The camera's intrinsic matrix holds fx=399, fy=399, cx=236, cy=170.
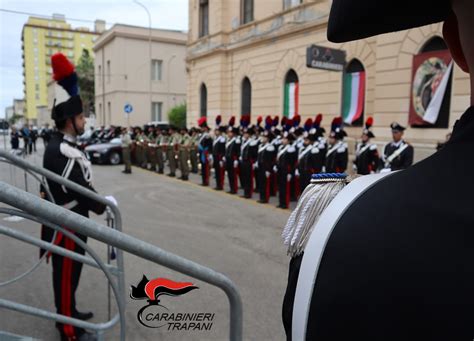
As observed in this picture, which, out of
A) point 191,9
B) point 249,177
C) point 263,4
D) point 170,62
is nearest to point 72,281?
point 249,177

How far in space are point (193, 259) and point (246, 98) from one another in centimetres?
1533

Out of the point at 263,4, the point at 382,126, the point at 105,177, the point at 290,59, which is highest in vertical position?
the point at 263,4

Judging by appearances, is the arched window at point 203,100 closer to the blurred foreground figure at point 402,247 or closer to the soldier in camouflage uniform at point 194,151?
the soldier in camouflage uniform at point 194,151

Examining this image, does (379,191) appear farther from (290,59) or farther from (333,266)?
(290,59)

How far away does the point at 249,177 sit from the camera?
34.2 feet

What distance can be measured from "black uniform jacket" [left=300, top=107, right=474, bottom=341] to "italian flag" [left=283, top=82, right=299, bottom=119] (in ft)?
52.3

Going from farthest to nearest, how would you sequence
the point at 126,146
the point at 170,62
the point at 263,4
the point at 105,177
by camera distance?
the point at 170,62
the point at 263,4
the point at 126,146
the point at 105,177

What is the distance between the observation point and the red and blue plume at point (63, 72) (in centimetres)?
Result: 352

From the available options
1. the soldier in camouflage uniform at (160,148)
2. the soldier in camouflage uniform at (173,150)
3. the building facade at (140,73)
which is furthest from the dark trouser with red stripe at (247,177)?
the building facade at (140,73)

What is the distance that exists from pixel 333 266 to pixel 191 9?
83.5ft

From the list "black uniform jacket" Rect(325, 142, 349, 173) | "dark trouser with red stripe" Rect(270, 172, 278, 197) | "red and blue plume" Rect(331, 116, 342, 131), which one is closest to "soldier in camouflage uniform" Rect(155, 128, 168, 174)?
"dark trouser with red stripe" Rect(270, 172, 278, 197)

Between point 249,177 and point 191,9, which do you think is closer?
point 249,177

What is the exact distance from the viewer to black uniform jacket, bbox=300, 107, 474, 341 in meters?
0.65

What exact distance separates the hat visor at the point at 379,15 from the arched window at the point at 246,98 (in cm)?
1875
